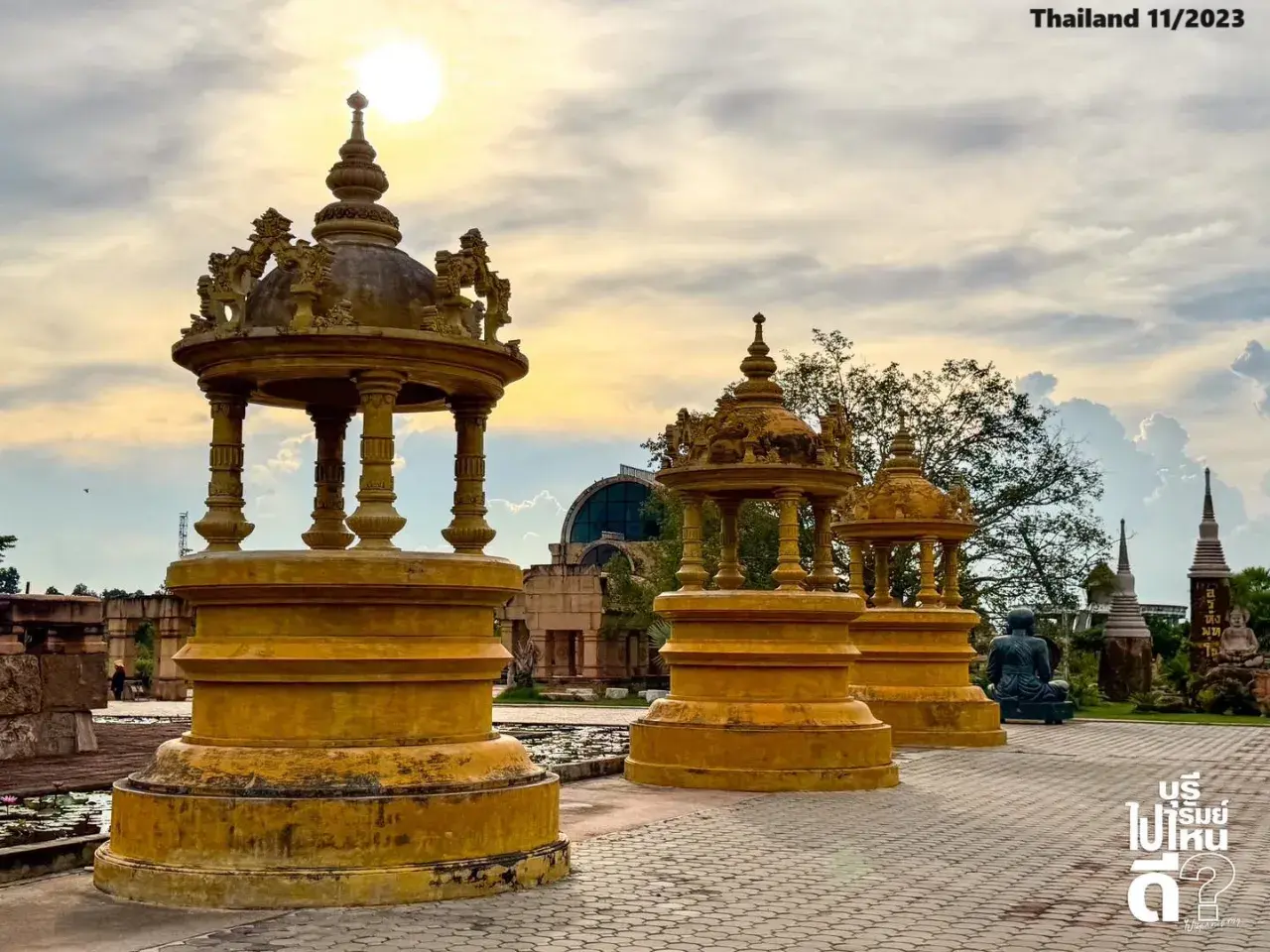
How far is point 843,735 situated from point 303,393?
6.29 m

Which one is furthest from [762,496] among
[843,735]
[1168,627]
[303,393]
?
[1168,627]

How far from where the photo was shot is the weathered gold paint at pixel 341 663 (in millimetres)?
7730

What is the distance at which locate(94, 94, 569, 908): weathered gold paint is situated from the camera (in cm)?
773

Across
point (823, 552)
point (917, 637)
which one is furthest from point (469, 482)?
point (917, 637)

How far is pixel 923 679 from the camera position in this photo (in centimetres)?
1948

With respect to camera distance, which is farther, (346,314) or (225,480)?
(225,480)

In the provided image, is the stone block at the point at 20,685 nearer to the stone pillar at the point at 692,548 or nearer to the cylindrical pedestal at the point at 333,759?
the stone pillar at the point at 692,548

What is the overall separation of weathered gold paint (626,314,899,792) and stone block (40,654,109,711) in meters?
6.47

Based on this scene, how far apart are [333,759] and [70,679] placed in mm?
9934

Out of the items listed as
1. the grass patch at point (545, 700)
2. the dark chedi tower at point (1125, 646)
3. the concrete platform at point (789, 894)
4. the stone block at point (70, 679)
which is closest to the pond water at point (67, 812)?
the concrete platform at point (789, 894)

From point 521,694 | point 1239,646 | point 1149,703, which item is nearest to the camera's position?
point 1149,703

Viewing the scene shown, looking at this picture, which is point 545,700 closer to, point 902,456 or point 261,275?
point 902,456

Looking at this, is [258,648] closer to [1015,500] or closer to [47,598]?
[47,598]

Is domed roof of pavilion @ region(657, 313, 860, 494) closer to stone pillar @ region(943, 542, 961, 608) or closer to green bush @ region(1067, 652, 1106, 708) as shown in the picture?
stone pillar @ region(943, 542, 961, 608)
